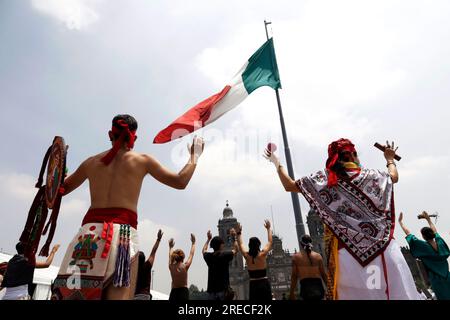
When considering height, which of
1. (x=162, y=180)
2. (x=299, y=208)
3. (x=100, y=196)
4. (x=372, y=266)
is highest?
(x=299, y=208)

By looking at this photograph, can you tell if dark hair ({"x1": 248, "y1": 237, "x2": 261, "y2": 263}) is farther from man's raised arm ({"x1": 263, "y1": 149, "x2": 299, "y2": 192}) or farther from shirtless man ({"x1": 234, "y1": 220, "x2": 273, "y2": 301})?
man's raised arm ({"x1": 263, "y1": 149, "x2": 299, "y2": 192})

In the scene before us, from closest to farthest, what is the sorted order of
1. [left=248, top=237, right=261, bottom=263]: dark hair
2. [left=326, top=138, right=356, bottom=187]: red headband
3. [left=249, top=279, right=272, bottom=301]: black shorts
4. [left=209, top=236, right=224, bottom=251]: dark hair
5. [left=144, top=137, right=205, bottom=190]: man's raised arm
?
[left=144, top=137, right=205, bottom=190]: man's raised arm, [left=326, top=138, right=356, bottom=187]: red headband, [left=249, top=279, right=272, bottom=301]: black shorts, [left=248, top=237, right=261, bottom=263]: dark hair, [left=209, top=236, right=224, bottom=251]: dark hair

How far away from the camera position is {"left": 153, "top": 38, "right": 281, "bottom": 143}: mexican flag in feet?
18.9

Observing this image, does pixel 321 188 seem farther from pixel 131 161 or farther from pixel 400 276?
pixel 131 161

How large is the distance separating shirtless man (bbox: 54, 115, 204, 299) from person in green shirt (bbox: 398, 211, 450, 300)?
5.41 meters

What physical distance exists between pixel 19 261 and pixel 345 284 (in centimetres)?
579

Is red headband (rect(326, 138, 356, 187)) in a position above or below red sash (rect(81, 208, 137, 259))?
above

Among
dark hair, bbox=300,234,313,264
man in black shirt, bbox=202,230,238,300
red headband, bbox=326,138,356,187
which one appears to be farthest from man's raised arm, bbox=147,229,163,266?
red headband, bbox=326,138,356,187

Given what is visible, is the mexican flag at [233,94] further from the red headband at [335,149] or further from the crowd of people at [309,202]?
the red headband at [335,149]

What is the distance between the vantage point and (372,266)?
2.76 metres

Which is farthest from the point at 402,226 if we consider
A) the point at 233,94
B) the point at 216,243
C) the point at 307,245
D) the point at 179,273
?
the point at 233,94

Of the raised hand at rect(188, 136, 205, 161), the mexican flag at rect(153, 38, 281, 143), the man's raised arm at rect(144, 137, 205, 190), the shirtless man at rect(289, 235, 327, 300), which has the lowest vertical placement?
the shirtless man at rect(289, 235, 327, 300)

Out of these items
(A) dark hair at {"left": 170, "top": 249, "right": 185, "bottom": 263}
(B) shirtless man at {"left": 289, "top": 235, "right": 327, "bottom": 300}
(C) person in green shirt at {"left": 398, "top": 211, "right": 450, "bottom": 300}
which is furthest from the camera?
(A) dark hair at {"left": 170, "top": 249, "right": 185, "bottom": 263}
